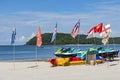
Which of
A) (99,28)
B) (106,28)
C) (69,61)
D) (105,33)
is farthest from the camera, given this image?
(99,28)

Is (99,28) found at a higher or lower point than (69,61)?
higher

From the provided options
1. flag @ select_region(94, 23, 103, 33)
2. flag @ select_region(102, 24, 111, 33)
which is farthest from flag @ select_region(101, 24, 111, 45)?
flag @ select_region(94, 23, 103, 33)

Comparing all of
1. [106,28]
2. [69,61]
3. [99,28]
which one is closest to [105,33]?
[106,28]

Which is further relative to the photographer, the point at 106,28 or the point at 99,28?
the point at 99,28

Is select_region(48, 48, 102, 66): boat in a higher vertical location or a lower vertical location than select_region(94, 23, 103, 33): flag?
lower

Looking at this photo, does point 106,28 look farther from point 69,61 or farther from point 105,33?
point 69,61

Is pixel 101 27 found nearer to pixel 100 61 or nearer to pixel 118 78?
pixel 100 61

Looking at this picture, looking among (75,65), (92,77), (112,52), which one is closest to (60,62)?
(75,65)

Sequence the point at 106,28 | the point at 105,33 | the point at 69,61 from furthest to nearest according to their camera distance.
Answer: the point at 105,33
the point at 106,28
the point at 69,61

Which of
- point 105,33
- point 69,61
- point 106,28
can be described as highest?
point 106,28

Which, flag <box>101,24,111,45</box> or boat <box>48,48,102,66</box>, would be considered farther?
flag <box>101,24,111,45</box>

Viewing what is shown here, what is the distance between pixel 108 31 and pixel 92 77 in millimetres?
11000

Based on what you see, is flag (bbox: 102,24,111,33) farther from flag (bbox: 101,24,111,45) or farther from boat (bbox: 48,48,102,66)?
boat (bbox: 48,48,102,66)

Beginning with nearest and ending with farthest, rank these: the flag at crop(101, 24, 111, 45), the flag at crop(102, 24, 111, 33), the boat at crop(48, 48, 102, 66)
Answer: the boat at crop(48, 48, 102, 66) < the flag at crop(101, 24, 111, 45) < the flag at crop(102, 24, 111, 33)
